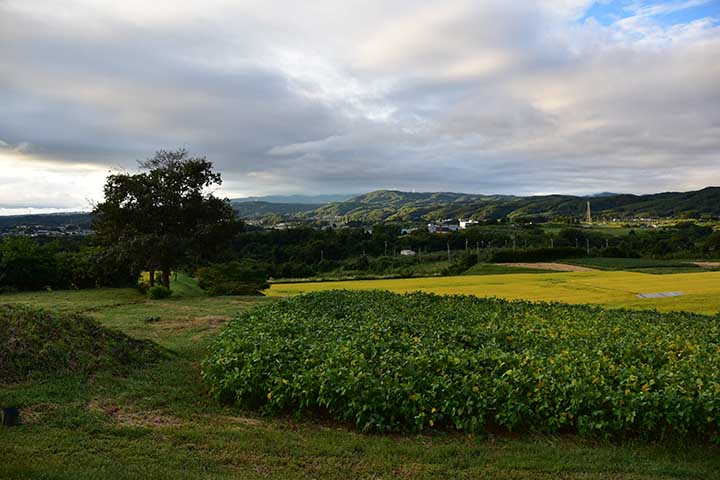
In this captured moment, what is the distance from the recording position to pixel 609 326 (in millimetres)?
13711

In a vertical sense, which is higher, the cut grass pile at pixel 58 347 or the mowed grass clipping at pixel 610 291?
the cut grass pile at pixel 58 347

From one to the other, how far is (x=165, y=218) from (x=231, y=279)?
624 cm

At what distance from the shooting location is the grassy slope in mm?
5887

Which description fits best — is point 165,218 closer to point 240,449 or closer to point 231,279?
point 231,279

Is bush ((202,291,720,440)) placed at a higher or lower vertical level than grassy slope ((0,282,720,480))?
higher

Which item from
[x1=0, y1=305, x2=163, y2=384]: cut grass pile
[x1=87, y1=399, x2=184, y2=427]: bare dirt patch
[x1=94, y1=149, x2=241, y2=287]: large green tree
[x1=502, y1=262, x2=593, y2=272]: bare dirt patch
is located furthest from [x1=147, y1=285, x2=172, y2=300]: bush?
[x1=502, y1=262, x2=593, y2=272]: bare dirt patch

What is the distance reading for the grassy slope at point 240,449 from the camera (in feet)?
19.3

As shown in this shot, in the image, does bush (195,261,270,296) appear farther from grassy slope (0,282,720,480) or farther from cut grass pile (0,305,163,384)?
grassy slope (0,282,720,480)

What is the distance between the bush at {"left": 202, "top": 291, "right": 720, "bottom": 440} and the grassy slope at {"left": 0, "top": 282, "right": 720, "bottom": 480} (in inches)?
12.2

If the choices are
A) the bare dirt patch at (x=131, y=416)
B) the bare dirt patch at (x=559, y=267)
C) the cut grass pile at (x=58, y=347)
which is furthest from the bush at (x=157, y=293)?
the bare dirt patch at (x=559, y=267)

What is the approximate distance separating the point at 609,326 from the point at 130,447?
12.0m

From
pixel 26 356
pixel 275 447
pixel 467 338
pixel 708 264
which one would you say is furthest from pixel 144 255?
pixel 708 264

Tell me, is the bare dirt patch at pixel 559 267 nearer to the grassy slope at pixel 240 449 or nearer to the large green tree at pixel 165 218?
the large green tree at pixel 165 218

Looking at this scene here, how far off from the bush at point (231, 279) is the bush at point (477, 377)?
2098cm
